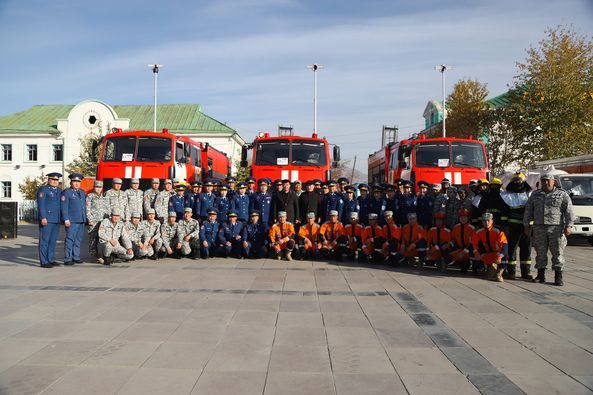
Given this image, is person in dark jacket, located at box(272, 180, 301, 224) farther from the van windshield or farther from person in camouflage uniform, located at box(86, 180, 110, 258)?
the van windshield

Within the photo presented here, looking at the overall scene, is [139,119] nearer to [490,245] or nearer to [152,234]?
[152,234]

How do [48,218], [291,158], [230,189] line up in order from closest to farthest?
[48,218]
[230,189]
[291,158]

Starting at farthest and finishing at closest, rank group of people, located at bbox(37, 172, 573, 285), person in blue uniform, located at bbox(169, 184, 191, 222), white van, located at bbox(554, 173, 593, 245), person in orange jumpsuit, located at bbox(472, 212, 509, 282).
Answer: white van, located at bbox(554, 173, 593, 245)
person in blue uniform, located at bbox(169, 184, 191, 222)
group of people, located at bbox(37, 172, 573, 285)
person in orange jumpsuit, located at bbox(472, 212, 509, 282)

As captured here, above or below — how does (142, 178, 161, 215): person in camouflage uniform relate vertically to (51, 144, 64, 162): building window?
below

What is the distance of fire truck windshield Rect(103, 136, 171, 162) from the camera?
14383mm

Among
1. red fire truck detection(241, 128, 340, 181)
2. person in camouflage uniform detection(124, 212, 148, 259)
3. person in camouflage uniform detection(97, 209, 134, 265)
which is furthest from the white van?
person in camouflage uniform detection(97, 209, 134, 265)

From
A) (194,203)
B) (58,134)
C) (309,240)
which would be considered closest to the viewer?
(309,240)

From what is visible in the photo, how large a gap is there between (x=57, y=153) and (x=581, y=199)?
144ft

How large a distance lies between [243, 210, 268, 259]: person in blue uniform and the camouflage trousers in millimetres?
6064

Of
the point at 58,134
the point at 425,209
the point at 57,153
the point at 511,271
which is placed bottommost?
the point at 511,271

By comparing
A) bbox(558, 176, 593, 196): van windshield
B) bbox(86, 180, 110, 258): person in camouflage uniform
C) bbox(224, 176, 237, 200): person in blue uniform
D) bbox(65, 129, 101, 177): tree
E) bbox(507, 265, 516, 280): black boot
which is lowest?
bbox(507, 265, 516, 280): black boot

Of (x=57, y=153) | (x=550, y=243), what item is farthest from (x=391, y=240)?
(x=57, y=153)

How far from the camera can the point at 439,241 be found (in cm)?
1067

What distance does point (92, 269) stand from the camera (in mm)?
10219
